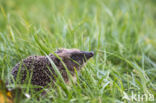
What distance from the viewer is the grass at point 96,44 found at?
303 centimetres

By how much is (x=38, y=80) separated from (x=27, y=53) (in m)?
1.04

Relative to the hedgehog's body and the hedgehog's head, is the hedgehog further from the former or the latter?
the hedgehog's head

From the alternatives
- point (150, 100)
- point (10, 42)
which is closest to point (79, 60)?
point (150, 100)

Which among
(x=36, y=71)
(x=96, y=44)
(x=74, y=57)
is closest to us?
(x=36, y=71)

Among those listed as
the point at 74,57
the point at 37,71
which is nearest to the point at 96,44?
the point at 74,57

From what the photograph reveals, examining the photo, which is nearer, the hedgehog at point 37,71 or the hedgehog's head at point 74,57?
the hedgehog at point 37,71

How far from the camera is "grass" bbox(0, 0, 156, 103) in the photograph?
3025 mm

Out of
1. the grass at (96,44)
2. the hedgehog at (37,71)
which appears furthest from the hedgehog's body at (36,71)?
the grass at (96,44)

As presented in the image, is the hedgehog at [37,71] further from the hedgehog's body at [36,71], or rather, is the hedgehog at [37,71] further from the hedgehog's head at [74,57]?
the hedgehog's head at [74,57]

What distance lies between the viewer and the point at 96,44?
14.8ft

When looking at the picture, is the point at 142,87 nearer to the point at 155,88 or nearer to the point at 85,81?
the point at 155,88

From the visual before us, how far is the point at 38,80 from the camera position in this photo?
306 centimetres

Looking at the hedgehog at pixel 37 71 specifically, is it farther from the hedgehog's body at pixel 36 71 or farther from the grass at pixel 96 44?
the grass at pixel 96 44

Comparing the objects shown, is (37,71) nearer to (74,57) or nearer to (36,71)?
(36,71)
